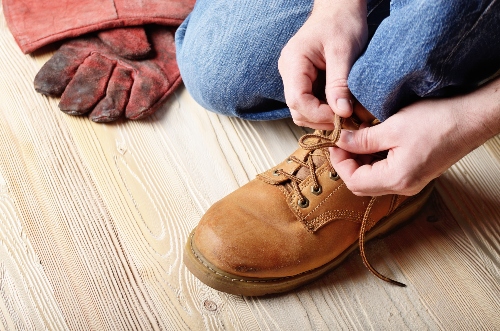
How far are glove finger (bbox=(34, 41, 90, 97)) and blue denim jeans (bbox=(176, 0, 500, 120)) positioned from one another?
0.86 feet

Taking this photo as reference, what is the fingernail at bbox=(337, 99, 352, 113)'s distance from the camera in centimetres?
68

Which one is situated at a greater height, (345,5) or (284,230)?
(345,5)

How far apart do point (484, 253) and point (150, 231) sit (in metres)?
0.67

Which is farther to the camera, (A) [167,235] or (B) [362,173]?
(A) [167,235]

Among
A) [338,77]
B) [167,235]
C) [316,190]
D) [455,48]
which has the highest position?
[455,48]

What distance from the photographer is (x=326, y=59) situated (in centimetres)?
71

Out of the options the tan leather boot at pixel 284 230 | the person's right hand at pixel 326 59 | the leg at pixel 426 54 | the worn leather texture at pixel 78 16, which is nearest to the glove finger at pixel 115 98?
the worn leather texture at pixel 78 16

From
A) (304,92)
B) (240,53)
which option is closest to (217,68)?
(240,53)

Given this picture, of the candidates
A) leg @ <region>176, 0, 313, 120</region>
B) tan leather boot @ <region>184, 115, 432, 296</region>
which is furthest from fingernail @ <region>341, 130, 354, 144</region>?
leg @ <region>176, 0, 313, 120</region>

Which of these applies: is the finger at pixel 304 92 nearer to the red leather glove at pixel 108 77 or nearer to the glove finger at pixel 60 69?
the red leather glove at pixel 108 77

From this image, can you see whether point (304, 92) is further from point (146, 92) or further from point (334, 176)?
point (146, 92)

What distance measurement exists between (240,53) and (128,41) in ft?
1.18

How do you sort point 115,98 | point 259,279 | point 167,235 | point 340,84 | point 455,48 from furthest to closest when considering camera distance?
1. point 115,98
2. point 167,235
3. point 259,279
4. point 340,84
5. point 455,48

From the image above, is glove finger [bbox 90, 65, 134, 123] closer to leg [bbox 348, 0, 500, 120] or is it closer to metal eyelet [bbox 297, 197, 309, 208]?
metal eyelet [bbox 297, 197, 309, 208]
